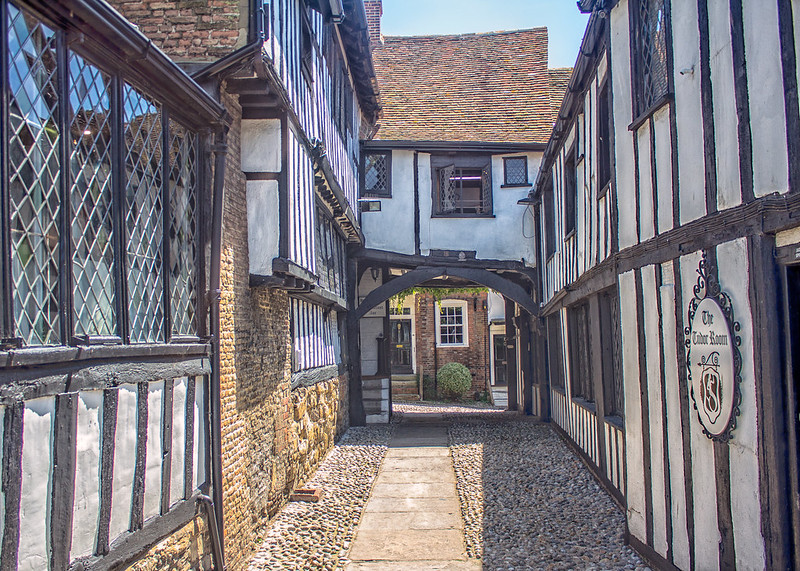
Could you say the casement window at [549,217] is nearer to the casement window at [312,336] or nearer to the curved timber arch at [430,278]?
the curved timber arch at [430,278]

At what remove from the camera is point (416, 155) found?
13797mm

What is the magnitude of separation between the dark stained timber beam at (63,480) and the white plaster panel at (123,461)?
1.44 feet

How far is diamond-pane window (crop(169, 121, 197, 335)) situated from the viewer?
4.70 meters

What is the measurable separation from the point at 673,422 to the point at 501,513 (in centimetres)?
267

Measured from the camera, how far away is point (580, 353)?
Result: 9.80 m

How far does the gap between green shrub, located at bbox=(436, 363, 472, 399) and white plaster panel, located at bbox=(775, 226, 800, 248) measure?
18578 mm

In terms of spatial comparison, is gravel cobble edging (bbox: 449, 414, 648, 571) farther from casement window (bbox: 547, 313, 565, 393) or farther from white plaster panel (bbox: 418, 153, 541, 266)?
white plaster panel (bbox: 418, 153, 541, 266)

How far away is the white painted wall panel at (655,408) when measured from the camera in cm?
498

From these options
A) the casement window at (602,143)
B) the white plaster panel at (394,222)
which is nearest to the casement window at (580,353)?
the casement window at (602,143)

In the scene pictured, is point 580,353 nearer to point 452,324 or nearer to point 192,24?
point 192,24

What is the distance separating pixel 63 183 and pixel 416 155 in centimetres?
1091

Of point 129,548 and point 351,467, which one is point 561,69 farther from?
point 129,548

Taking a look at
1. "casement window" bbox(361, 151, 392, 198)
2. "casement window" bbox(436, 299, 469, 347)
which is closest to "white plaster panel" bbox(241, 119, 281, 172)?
"casement window" bbox(361, 151, 392, 198)

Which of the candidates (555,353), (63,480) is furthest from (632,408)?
(555,353)
